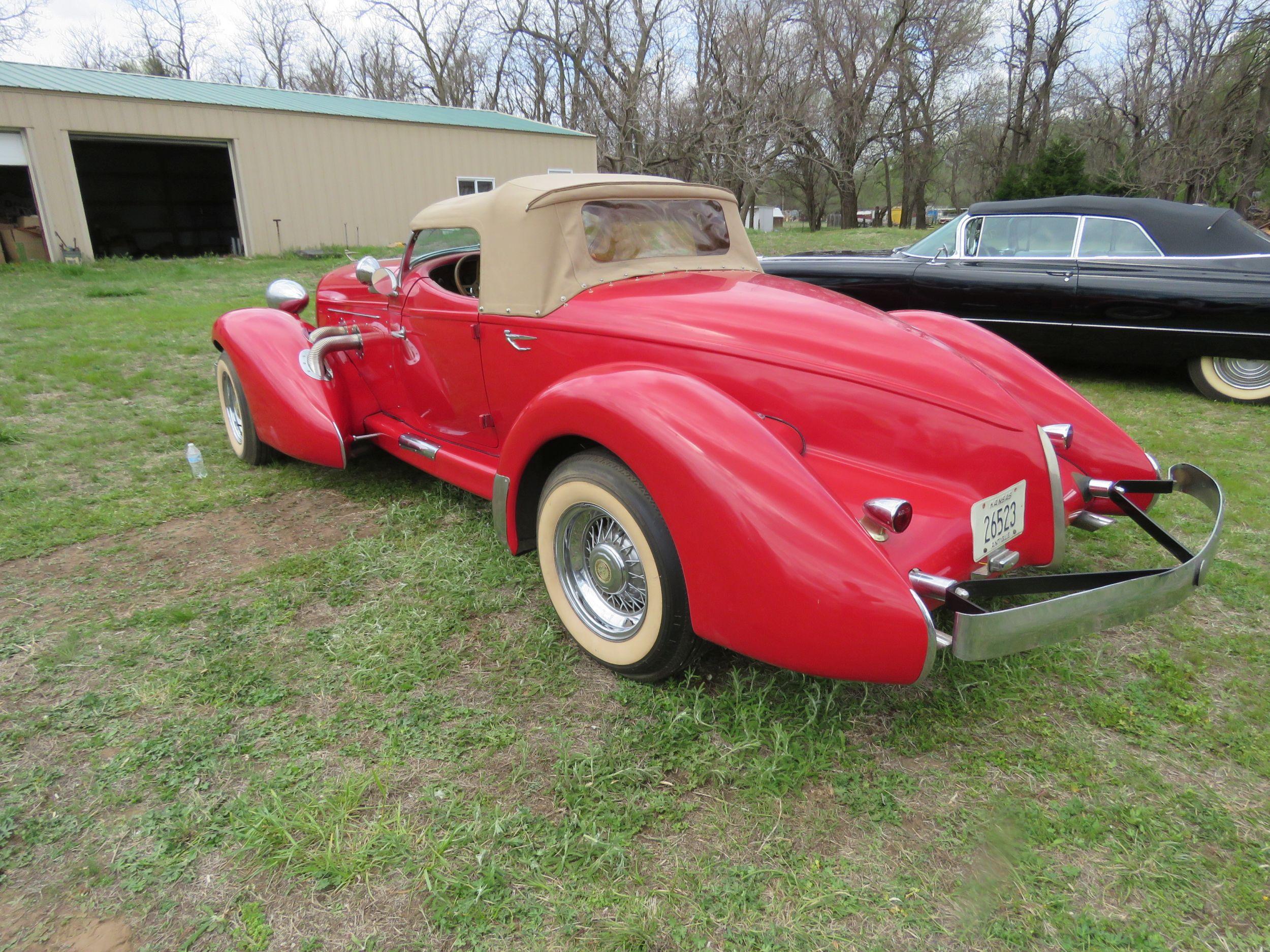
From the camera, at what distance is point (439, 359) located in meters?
3.59

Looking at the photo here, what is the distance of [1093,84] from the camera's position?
81.4 ft

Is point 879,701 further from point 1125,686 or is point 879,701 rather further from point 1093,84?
point 1093,84

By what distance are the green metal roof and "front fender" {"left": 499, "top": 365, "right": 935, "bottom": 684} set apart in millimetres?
17722

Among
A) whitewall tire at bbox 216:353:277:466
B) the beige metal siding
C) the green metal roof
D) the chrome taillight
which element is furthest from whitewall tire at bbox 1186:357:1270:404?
the green metal roof

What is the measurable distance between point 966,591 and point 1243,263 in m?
5.37

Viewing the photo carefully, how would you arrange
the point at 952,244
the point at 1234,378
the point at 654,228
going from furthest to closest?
the point at 952,244
the point at 1234,378
the point at 654,228

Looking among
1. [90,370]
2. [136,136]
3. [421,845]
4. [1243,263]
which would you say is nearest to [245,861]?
[421,845]

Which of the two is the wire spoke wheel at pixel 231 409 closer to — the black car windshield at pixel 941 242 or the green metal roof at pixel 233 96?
the black car windshield at pixel 941 242

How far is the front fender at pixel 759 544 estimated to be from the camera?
1944 mm

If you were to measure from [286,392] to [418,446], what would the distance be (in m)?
0.97

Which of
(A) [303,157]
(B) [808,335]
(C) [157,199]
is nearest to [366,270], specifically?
(B) [808,335]

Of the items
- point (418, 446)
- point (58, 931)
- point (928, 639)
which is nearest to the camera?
point (58, 931)

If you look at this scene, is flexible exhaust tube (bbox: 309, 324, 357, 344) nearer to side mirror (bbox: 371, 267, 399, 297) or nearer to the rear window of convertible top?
side mirror (bbox: 371, 267, 399, 297)

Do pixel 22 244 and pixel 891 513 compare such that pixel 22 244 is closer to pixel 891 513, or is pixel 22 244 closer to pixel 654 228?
pixel 654 228
